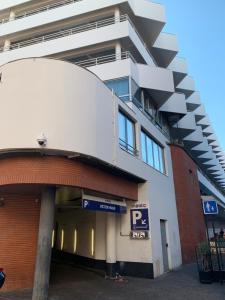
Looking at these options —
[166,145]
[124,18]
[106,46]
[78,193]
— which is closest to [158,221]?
[78,193]

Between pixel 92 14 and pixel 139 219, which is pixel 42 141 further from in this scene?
pixel 92 14

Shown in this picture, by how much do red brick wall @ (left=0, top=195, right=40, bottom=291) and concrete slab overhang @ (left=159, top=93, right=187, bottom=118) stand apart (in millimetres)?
14830

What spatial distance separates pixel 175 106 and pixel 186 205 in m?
8.47

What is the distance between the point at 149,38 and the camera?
2241 cm

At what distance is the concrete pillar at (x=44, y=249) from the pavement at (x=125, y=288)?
2.11ft

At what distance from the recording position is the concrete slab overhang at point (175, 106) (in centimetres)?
2214

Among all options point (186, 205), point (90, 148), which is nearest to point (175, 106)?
point (186, 205)

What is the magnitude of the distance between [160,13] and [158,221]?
16.3 meters

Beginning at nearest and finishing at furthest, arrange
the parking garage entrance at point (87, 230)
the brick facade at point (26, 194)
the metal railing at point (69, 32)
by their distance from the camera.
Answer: the brick facade at point (26, 194) < the parking garage entrance at point (87, 230) < the metal railing at point (69, 32)

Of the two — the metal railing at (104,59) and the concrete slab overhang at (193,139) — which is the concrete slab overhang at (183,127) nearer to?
the concrete slab overhang at (193,139)

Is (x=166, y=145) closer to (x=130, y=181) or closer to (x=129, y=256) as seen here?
(x=130, y=181)

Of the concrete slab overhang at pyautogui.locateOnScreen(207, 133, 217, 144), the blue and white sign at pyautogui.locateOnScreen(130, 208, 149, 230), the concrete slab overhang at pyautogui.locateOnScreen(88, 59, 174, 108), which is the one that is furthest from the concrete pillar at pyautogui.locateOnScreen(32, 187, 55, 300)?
the concrete slab overhang at pyautogui.locateOnScreen(207, 133, 217, 144)

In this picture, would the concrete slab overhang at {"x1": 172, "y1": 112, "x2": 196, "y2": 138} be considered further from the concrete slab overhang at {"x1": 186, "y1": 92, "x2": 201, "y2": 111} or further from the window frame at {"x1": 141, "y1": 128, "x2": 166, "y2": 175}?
the window frame at {"x1": 141, "y1": 128, "x2": 166, "y2": 175}

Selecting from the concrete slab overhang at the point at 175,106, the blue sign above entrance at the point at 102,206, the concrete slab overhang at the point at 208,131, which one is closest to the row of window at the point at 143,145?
the blue sign above entrance at the point at 102,206
